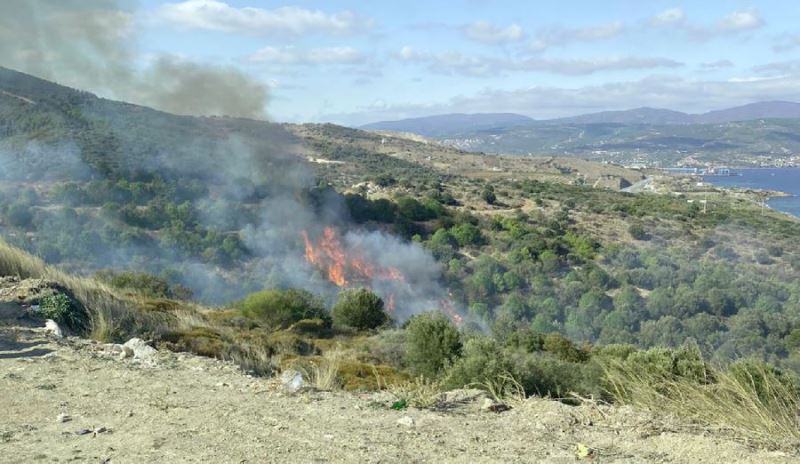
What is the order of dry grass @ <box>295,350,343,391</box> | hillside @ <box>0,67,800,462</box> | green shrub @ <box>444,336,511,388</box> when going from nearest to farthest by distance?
hillside @ <box>0,67,800,462</box> < dry grass @ <box>295,350,343,391</box> < green shrub @ <box>444,336,511,388</box>

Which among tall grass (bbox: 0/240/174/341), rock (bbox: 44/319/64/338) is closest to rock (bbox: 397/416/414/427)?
tall grass (bbox: 0/240/174/341)

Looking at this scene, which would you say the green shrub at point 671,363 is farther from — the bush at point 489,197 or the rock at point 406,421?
the bush at point 489,197

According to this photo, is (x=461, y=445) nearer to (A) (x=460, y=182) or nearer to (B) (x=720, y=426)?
(B) (x=720, y=426)

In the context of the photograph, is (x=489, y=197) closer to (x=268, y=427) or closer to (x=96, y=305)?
(x=96, y=305)

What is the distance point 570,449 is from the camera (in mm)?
5758

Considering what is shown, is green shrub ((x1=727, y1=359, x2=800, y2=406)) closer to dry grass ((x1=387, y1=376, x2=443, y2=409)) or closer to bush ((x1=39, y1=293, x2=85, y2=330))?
dry grass ((x1=387, y1=376, x2=443, y2=409))

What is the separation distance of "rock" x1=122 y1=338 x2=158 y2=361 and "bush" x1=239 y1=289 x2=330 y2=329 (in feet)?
35.3

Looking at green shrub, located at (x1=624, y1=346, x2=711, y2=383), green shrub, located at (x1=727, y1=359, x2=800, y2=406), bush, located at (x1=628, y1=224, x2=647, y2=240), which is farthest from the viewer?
bush, located at (x1=628, y1=224, x2=647, y2=240)

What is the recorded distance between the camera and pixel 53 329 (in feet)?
30.5

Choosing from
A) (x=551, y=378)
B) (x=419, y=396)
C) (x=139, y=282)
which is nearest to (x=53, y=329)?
(x=419, y=396)

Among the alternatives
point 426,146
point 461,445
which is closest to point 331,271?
point 461,445

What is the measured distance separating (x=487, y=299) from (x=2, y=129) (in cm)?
3313

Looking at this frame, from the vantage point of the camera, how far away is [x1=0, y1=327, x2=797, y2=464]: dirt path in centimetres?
545

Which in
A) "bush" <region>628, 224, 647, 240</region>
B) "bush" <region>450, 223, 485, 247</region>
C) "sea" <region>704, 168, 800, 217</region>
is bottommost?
"sea" <region>704, 168, 800, 217</region>
